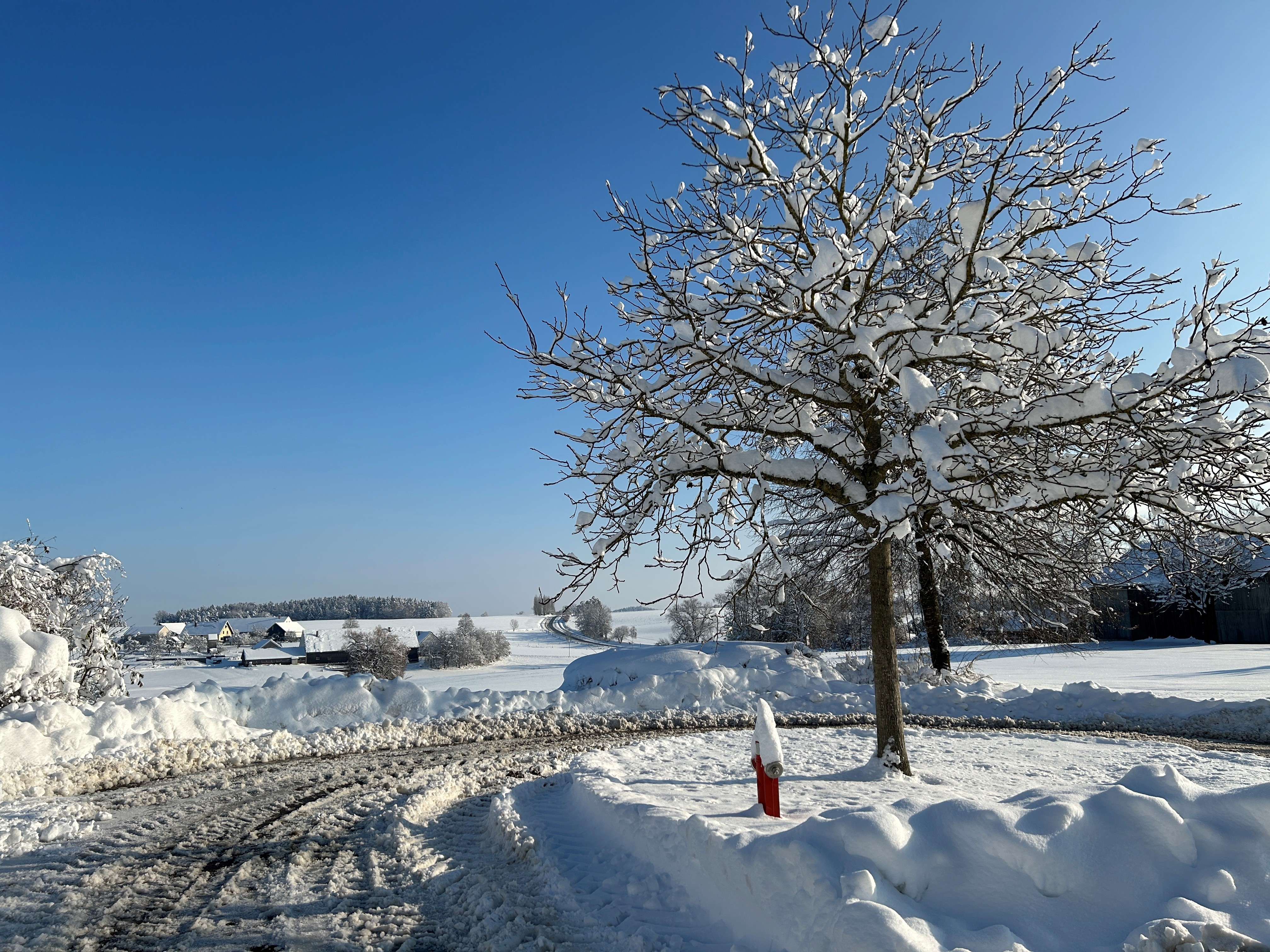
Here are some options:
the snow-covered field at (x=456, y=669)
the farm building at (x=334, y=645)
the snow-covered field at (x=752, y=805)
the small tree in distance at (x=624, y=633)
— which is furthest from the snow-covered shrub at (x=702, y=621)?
the small tree in distance at (x=624, y=633)

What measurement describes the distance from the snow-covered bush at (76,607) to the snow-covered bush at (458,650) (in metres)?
28.0

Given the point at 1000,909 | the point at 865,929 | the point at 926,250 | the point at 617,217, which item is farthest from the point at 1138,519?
the point at 617,217

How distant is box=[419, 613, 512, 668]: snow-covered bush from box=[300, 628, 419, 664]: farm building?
152 cm

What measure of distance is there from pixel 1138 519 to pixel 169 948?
751cm

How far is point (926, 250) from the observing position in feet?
22.6

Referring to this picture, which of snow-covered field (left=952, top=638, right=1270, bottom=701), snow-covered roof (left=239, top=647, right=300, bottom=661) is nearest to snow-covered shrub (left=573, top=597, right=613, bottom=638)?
snow-covered roof (left=239, top=647, right=300, bottom=661)

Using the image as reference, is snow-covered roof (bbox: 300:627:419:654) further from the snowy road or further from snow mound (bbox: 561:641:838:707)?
the snowy road

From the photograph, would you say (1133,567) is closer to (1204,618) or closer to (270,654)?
(1204,618)

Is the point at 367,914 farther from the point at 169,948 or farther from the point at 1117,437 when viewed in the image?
the point at 1117,437

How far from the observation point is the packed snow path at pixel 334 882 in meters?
4.02

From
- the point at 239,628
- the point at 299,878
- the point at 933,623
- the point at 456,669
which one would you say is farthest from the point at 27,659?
the point at 239,628

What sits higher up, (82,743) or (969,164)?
(969,164)

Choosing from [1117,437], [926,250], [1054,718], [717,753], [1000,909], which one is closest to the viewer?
[1000,909]

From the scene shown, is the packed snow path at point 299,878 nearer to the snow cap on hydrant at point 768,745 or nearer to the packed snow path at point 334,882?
the packed snow path at point 334,882
